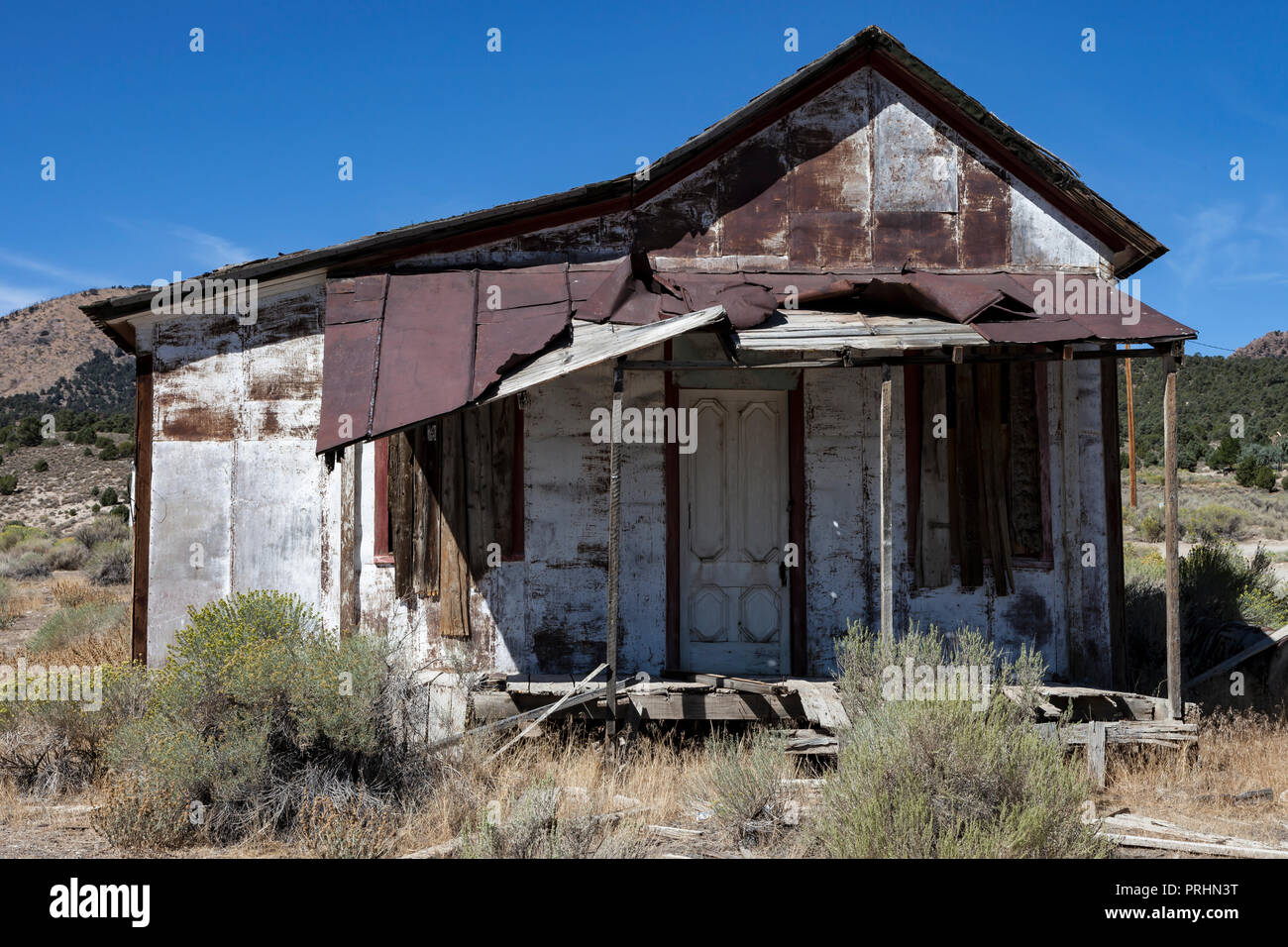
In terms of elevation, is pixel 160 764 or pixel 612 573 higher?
pixel 612 573

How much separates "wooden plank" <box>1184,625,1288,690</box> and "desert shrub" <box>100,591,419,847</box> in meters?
6.69

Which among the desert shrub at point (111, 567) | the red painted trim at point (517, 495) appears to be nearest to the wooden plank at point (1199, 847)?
the red painted trim at point (517, 495)

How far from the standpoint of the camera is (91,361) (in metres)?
55.7

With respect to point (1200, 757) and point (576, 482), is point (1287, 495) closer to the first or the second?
point (1200, 757)

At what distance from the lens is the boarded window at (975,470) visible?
27.2 ft

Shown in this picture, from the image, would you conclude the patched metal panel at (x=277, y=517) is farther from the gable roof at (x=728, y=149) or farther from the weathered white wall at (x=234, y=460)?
the gable roof at (x=728, y=149)

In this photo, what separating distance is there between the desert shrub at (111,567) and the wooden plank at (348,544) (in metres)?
10.4

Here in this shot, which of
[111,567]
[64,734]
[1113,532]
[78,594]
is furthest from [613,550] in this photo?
[111,567]

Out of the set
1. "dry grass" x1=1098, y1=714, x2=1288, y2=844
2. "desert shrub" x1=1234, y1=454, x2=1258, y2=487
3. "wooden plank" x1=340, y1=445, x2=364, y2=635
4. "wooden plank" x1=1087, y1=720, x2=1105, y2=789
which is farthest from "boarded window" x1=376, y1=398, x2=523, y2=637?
"desert shrub" x1=1234, y1=454, x2=1258, y2=487

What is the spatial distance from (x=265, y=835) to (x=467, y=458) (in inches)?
141

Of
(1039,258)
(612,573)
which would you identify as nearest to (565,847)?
(612,573)

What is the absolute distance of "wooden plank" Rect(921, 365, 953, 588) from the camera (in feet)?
27.2

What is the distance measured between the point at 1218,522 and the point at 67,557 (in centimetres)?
2446

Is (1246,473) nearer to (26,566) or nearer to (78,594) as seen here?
(78,594)
